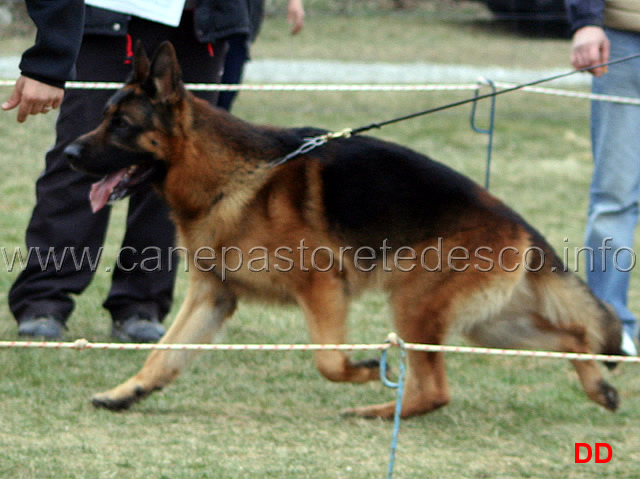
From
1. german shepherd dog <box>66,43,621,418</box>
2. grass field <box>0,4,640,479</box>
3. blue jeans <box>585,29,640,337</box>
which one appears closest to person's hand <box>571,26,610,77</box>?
blue jeans <box>585,29,640,337</box>

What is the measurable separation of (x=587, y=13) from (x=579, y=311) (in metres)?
1.44

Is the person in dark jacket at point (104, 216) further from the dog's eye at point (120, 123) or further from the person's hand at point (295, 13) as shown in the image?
the dog's eye at point (120, 123)

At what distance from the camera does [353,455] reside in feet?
10.2

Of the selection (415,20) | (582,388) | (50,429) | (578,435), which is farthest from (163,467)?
(415,20)

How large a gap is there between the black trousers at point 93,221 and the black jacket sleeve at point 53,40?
1375 millimetres

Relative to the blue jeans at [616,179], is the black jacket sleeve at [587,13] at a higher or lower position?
higher

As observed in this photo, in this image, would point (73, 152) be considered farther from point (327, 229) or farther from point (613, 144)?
point (613, 144)

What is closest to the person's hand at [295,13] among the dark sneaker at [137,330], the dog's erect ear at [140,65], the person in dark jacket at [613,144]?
the person in dark jacket at [613,144]

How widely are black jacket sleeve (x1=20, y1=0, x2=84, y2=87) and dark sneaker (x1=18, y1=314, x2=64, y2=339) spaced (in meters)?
1.66

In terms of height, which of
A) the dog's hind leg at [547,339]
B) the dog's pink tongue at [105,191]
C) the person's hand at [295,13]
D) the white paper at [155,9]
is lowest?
the dog's hind leg at [547,339]

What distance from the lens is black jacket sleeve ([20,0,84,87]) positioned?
273 cm

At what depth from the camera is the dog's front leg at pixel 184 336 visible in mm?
3496

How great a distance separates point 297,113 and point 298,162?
23.0 ft

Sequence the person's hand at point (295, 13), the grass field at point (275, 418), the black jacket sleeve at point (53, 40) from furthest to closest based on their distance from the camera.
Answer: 1. the person's hand at point (295, 13)
2. the grass field at point (275, 418)
3. the black jacket sleeve at point (53, 40)
